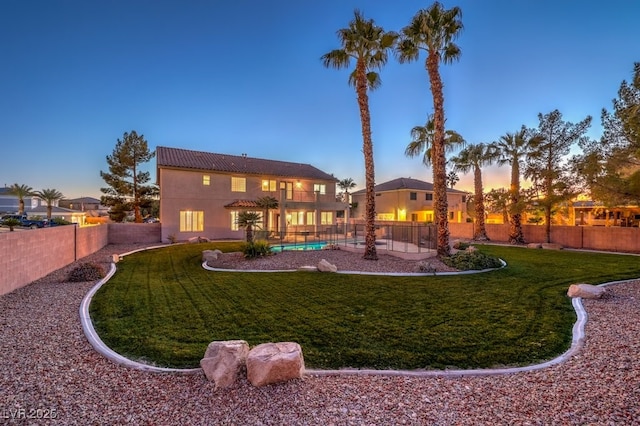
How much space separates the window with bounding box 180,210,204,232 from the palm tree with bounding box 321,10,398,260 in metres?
16.5

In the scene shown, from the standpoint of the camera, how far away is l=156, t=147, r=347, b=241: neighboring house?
2380cm

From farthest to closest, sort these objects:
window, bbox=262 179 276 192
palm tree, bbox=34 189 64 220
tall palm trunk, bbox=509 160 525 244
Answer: palm tree, bbox=34 189 64 220
window, bbox=262 179 276 192
tall palm trunk, bbox=509 160 525 244

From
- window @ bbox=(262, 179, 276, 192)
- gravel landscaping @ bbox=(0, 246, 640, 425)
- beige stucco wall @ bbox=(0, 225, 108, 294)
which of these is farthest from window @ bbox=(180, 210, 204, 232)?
gravel landscaping @ bbox=(0, 246, 640, 425)

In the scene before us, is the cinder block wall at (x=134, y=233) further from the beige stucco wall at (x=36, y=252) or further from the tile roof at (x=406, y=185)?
the tile roof at (x=406, y=185)

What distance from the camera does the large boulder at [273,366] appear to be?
12.8ft

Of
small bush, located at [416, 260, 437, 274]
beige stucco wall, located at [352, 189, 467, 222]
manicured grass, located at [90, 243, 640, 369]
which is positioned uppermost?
beige stucco wall, located at [352, 189, 467, 222]

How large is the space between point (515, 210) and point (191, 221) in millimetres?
24332

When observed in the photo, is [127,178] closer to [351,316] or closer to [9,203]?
[351,316]

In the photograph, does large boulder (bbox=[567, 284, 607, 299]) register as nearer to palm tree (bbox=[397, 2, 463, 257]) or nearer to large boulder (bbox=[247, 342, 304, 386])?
palm tree (bbox=[397, 2, 463, 257])

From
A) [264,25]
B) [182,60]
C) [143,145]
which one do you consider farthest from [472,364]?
[143,145]

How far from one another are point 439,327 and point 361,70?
11.6 m

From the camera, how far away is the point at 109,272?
12.0m

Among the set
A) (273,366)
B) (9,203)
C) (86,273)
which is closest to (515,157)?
(273,366)

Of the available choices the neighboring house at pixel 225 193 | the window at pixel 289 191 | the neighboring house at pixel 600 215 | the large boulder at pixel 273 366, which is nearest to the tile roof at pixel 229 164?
the neighboring house at pixel 225 193
